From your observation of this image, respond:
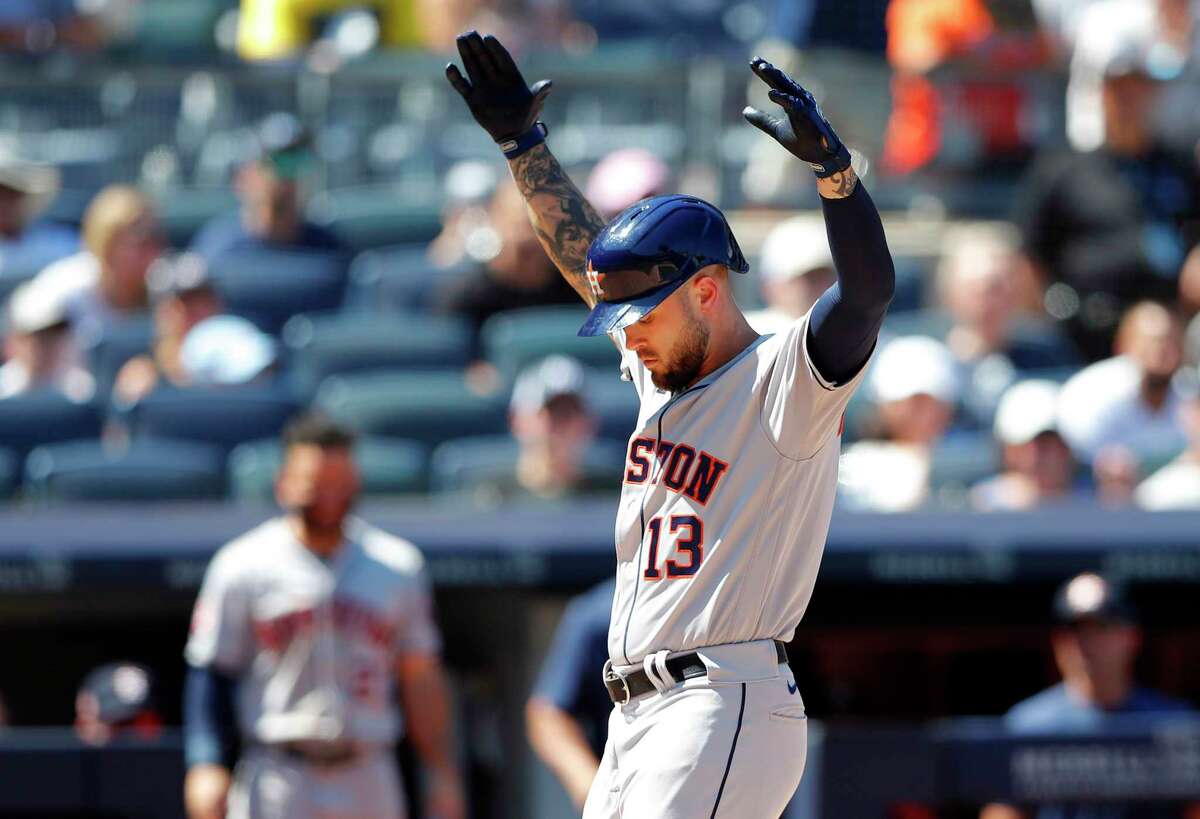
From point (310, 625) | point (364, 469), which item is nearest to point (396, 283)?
point (364, 469)

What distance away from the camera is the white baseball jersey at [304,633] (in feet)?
17.1

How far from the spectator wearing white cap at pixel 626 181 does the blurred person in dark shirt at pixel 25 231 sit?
2.03m

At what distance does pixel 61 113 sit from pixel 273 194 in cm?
134

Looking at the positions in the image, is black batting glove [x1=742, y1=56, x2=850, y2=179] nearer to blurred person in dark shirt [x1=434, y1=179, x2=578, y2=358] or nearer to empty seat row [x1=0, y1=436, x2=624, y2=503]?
empty seat row [x1=0, y1=436, x2=624, y2=503]

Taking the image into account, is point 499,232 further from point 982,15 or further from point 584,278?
point 584,278

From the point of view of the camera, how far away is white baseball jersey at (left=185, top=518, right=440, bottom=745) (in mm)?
5227

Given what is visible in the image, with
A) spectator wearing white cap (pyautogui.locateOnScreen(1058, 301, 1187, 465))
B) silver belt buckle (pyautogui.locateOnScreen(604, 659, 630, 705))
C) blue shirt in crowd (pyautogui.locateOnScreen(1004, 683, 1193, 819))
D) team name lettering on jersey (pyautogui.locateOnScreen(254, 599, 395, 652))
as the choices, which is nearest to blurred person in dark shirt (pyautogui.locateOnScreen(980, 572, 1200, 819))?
blue shirt in crowd (pyautogui.locateOnScreen(1004, 683, 1193, 819))

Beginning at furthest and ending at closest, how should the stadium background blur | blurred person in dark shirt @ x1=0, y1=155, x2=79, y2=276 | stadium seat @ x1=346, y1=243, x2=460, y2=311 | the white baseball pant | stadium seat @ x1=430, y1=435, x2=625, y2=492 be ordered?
blurred person in dark shirt @ x1=0, y1=155, x2=79, y2=276 < stadium seat @ x1=346, y1=243, x2=460, y2=311 < stadium seat @ x1=430, y1=435, x2=625, y2=492 < the stadium background blur < the white baseball pant

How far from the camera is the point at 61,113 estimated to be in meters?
8.22

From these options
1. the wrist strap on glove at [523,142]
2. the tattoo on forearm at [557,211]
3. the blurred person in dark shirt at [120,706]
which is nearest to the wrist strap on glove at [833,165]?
the tattoo on forearm at [557,211]

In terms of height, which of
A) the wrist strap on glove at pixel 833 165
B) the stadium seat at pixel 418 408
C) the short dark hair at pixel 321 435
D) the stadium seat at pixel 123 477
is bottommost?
the stadium seat at pixel 123 477

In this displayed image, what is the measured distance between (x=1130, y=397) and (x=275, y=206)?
3045 mm

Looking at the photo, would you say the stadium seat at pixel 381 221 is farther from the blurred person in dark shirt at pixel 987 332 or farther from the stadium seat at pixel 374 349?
the blurred person in dark shirt at pixel 987 332

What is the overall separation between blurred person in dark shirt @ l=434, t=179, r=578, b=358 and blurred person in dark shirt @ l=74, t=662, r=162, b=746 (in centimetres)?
202
